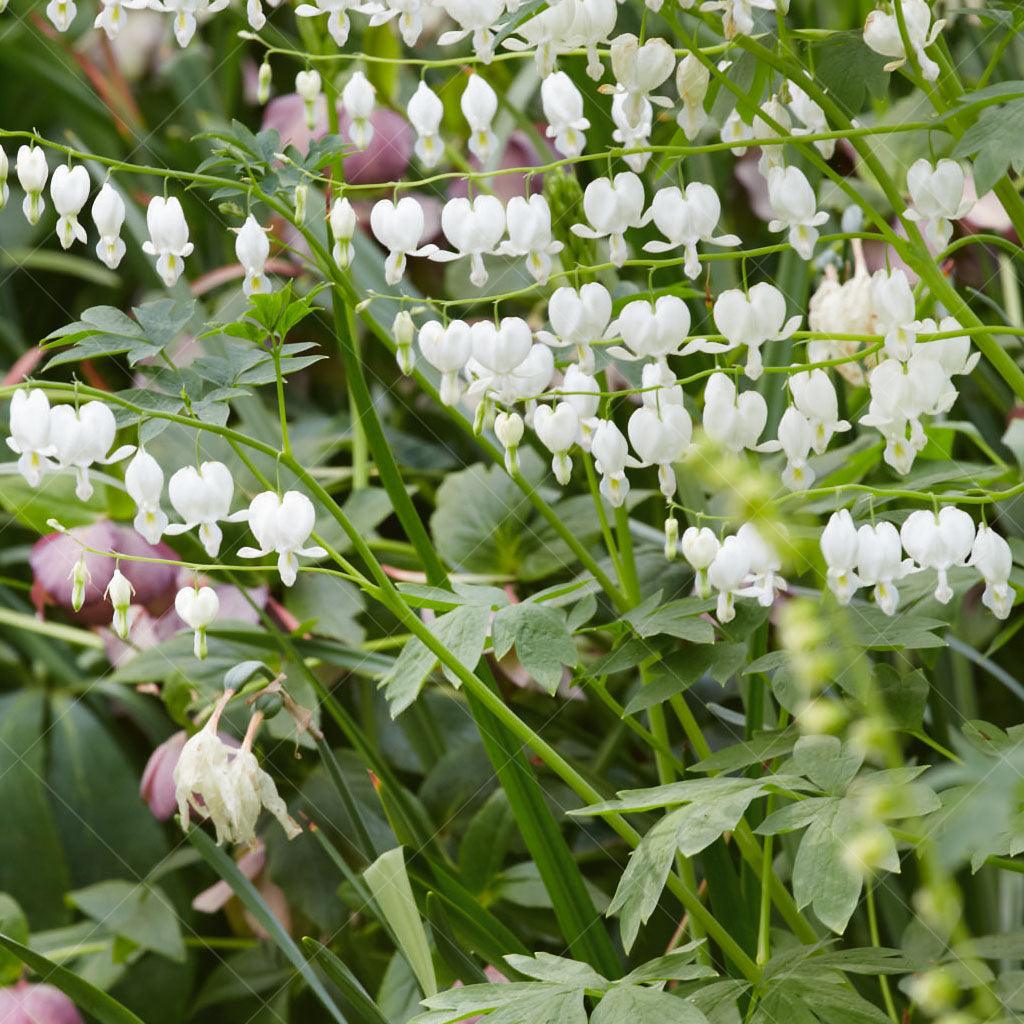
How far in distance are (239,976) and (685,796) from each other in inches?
22.6

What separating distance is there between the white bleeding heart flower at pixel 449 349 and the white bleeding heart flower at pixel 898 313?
8.4 inches

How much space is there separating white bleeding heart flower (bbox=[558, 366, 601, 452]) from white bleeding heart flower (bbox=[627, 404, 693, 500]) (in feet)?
0.21

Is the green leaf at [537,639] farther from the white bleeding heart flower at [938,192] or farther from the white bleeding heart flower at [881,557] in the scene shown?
the white bleeding heart flower at [938,192]

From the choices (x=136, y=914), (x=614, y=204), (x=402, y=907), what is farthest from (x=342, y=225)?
(x=136, y=914)

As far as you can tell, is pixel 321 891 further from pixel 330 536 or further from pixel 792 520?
pixel 792 520

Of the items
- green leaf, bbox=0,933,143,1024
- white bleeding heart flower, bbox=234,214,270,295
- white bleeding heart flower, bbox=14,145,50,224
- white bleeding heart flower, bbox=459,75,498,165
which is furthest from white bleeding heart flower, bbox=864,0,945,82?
green leaf, bbox=0,933,143,1024

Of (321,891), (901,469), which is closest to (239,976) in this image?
(321,891)

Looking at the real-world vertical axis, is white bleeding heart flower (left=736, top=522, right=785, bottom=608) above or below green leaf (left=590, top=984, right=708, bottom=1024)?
above

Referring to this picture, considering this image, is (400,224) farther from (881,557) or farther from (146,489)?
(881,557)

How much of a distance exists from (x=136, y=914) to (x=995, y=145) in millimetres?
892

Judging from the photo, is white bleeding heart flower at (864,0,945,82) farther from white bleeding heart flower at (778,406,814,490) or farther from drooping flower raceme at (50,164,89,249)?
drooping flower raceme at (50,164,89,249)

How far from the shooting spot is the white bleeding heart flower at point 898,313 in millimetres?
654

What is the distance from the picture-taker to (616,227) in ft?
2.29

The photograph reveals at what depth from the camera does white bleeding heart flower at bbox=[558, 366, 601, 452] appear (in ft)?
2.53
